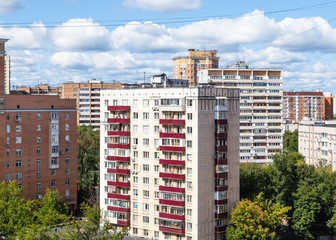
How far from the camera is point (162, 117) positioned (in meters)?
64.9

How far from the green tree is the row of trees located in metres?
28.7

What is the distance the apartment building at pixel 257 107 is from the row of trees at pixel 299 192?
124ft

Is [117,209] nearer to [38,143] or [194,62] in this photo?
[38,143]

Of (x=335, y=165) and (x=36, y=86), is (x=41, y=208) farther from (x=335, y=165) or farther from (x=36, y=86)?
(x=36, y=86)

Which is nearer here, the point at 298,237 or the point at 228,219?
the point at 228,219

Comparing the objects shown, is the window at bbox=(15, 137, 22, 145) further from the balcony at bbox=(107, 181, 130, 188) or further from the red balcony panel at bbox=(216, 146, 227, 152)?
the red balcony panel at bbox=(216, 146, 227, 152)

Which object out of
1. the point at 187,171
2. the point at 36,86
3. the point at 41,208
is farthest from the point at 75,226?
the point at 36,86

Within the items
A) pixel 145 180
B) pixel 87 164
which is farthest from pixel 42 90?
pixel 145 180

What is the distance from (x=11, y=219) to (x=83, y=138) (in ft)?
150

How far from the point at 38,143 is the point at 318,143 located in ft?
183

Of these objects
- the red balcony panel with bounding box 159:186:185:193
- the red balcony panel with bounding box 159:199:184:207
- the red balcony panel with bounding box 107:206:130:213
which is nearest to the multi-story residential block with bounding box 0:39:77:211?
the red balcony panel with bounding box 107:206:130:213

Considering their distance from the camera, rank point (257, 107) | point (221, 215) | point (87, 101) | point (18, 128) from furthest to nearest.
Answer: point (87, 101)
point (257, 107)
point (18, 128)
point (221, 215)

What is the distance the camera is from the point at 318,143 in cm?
10506

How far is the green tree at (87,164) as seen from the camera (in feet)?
310
